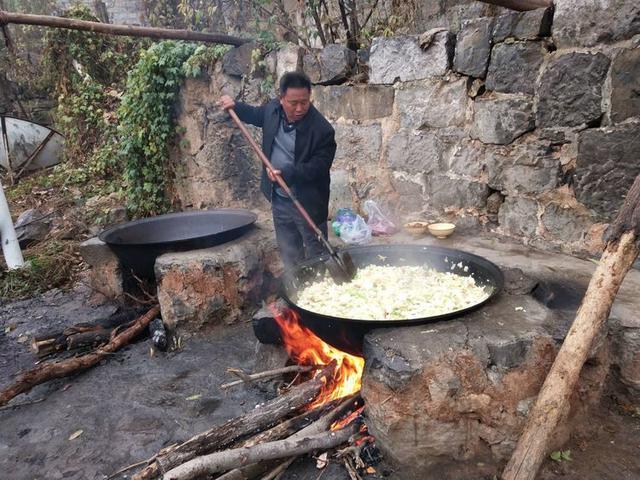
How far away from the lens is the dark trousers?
407 cm

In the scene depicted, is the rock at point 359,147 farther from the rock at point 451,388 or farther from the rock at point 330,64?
the rock at point 451,388

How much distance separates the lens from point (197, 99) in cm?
565

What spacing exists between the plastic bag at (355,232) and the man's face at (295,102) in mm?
1140

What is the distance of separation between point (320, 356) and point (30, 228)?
5.63 meters

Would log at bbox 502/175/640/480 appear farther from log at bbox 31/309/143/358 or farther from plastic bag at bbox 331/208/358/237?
log at bbox 31/309/143/358

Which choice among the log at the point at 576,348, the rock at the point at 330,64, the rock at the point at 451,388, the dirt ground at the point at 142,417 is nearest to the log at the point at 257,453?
the dirt ground at the point at 142,417

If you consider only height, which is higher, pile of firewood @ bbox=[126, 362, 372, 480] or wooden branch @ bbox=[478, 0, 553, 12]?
wooden branch @ bbox=[478, 0, 553, 12]

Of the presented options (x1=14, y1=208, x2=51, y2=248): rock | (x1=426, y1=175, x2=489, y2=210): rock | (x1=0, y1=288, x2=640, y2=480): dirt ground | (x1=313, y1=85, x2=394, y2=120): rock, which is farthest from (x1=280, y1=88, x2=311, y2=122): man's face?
(x1=14, y1=208, x2=51, y2=248): rock

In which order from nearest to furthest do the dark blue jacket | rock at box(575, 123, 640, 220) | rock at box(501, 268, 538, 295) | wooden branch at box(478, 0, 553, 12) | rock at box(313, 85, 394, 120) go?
1. rock at box(501, 268, 538, 295)
2. rock at box(575, 123, 640, 220)
3. wooden branch at box(478, 0, 553, 12)
4. the dark blue jacket
5. rock at box(313, 85, 394, 120)

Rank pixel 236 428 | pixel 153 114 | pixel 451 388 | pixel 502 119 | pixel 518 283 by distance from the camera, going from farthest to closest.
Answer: pixel 153 114 < pixel 502 119 < pixel 518 283 < pixel 236 428 < pixel 451 388

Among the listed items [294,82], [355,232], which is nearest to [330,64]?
[294,82]

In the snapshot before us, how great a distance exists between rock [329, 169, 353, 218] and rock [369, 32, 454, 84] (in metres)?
1.06

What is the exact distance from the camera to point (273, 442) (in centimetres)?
239

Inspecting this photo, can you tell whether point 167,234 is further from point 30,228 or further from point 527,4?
point 527,4
